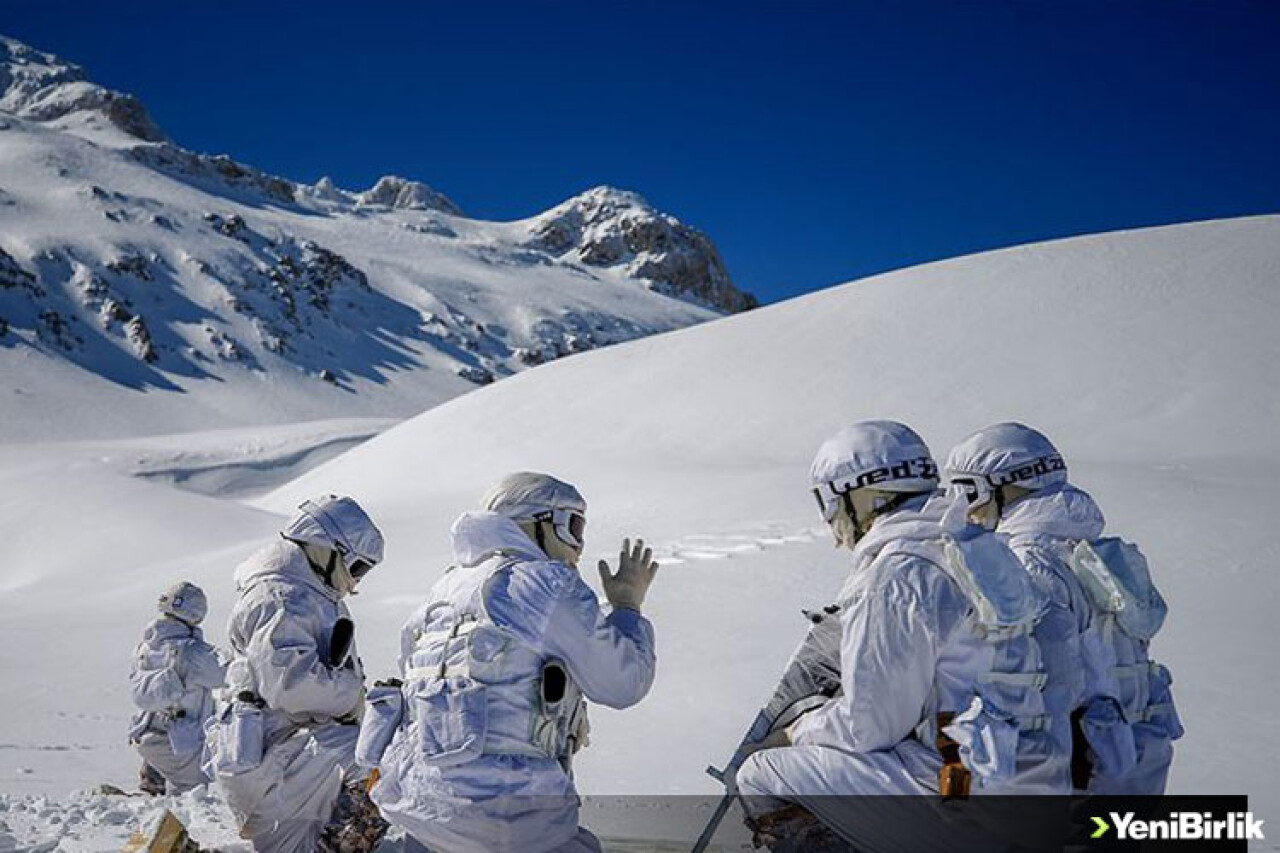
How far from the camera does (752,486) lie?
16.5m

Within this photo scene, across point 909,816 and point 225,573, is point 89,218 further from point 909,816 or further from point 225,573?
point 909,816

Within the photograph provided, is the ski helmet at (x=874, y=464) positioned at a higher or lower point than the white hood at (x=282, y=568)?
higher

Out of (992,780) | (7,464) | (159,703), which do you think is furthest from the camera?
(7,464)

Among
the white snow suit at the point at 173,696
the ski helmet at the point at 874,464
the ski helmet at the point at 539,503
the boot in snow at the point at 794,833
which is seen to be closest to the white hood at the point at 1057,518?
the ski helmet at the point at 874,464

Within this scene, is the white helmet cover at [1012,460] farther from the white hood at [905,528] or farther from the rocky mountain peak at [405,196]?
the rocky mountain peak at [405,196]

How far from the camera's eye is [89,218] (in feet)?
252

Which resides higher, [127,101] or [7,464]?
[127,101]

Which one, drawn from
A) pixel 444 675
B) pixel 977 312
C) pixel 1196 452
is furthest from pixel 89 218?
pixel 444 675

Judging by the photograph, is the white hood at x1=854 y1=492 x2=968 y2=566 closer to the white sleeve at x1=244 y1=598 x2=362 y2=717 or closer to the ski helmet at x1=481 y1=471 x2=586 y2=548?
the ski helmet at x1=481 y1=471 x2=586 y2=548

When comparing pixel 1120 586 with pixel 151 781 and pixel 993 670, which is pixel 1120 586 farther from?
pixel 151 781

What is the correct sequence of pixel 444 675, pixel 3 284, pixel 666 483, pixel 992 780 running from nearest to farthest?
1. pixel 992 780
2. pixel 444 675
3. pixel 666 483
4. pixel 3 284

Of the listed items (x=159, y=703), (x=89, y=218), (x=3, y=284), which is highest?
(x=89, y=218)

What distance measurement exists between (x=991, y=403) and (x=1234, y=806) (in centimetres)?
1552

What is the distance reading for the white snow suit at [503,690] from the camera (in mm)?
3318
